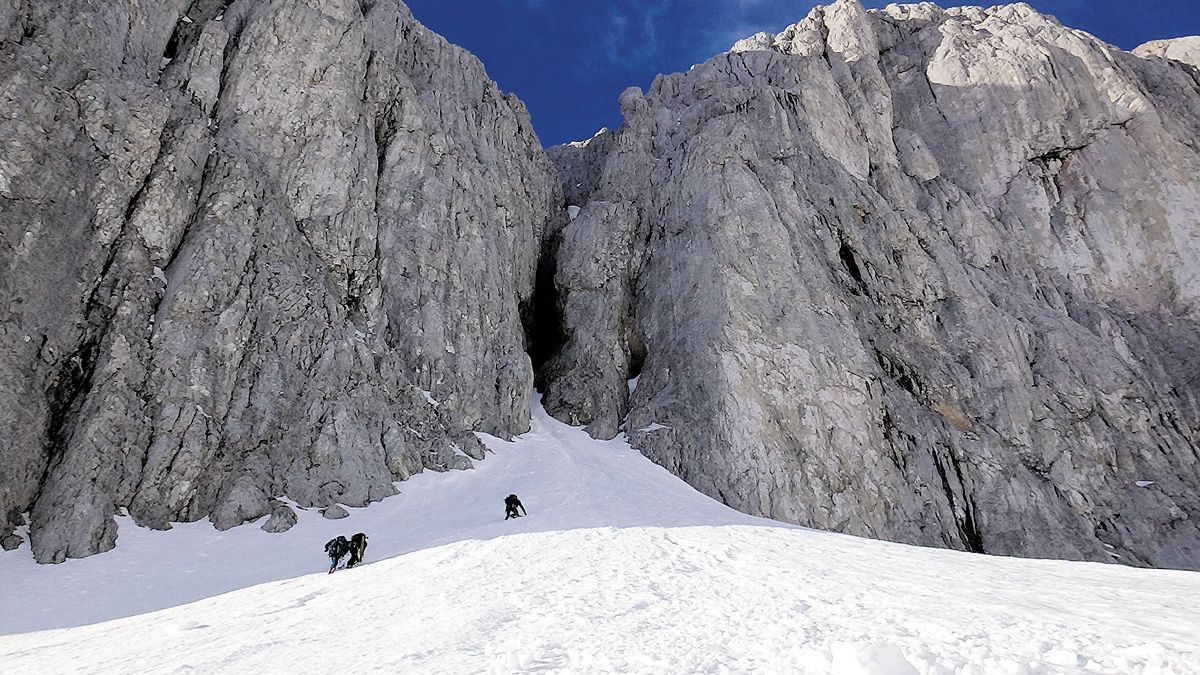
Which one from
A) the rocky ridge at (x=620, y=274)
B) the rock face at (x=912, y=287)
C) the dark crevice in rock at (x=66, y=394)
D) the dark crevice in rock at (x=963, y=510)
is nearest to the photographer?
the dark crevice in rock at (x=66, y=394)

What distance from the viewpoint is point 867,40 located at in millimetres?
61969

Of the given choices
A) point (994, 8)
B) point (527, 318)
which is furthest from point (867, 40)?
point (527, 318)

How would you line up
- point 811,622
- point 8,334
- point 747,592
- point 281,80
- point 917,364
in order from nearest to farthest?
point 811,622 < point 747,592 < point 8,334 < point 281,80 < point 917,364

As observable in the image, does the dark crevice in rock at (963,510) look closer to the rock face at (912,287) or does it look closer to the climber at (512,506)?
the rock face at (912,287)

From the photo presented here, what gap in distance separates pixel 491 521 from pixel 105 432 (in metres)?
13.2

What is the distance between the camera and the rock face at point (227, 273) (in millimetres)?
21156

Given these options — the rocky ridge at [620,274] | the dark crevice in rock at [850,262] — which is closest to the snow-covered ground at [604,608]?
the rocky ridge at [620,274]

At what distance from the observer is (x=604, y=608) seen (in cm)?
888

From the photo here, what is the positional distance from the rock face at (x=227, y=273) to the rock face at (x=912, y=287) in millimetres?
11153

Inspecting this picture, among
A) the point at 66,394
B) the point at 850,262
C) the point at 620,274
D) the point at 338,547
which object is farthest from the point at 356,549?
the point at 850,262

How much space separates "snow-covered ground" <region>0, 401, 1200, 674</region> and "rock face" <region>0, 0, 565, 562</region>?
3.40 m

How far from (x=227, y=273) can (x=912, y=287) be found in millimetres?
40808

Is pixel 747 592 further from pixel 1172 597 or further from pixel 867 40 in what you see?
pixel 867 40

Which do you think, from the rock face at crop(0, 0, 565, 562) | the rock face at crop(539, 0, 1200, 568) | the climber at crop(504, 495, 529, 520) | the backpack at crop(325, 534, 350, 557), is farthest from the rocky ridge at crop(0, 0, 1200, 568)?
the backpack at crop(325, 534, 350, 557)
